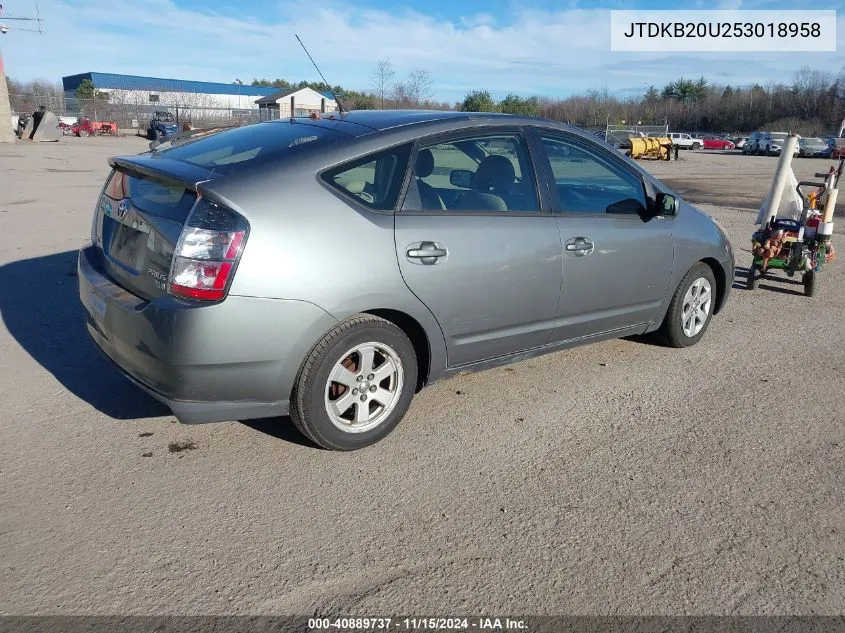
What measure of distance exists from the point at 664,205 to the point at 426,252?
2.09 meters

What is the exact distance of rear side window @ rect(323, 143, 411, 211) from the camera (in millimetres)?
3381

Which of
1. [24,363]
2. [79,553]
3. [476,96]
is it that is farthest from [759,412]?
[476,96]

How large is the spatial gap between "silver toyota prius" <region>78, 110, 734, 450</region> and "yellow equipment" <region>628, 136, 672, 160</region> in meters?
33.3

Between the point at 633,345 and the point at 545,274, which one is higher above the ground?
the point at 545,274

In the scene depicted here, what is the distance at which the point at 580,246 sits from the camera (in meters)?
4.23

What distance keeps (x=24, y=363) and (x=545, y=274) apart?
3459mm

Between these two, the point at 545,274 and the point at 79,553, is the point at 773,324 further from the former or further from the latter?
the point at 79,553

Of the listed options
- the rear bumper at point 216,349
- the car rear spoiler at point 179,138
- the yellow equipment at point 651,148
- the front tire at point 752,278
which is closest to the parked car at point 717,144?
the yellow equipment at point 651,148

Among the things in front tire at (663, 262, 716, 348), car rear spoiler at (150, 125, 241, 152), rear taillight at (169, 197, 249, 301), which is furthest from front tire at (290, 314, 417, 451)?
front tire at (663, 262, 716, 348)

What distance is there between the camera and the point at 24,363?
14.9ft

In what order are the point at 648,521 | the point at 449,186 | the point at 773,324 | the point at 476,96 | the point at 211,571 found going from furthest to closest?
the point at 476,96 < the point at 773,324 < the point at 449,186 < the point at 648,521 < the point at 211,571

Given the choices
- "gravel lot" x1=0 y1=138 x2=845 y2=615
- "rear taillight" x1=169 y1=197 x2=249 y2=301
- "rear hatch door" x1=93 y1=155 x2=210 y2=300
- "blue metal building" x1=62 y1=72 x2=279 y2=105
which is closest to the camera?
"gravel lot" x1=0 y1=138 x2=845 y2=615

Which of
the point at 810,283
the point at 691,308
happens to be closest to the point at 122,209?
the point at 691,308

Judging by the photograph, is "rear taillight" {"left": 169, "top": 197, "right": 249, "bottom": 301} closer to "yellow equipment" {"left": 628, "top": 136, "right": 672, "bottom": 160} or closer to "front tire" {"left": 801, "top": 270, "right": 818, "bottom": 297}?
"front tire" {"left": 801, "top": 270, "right": 818, "bottom": 297}
